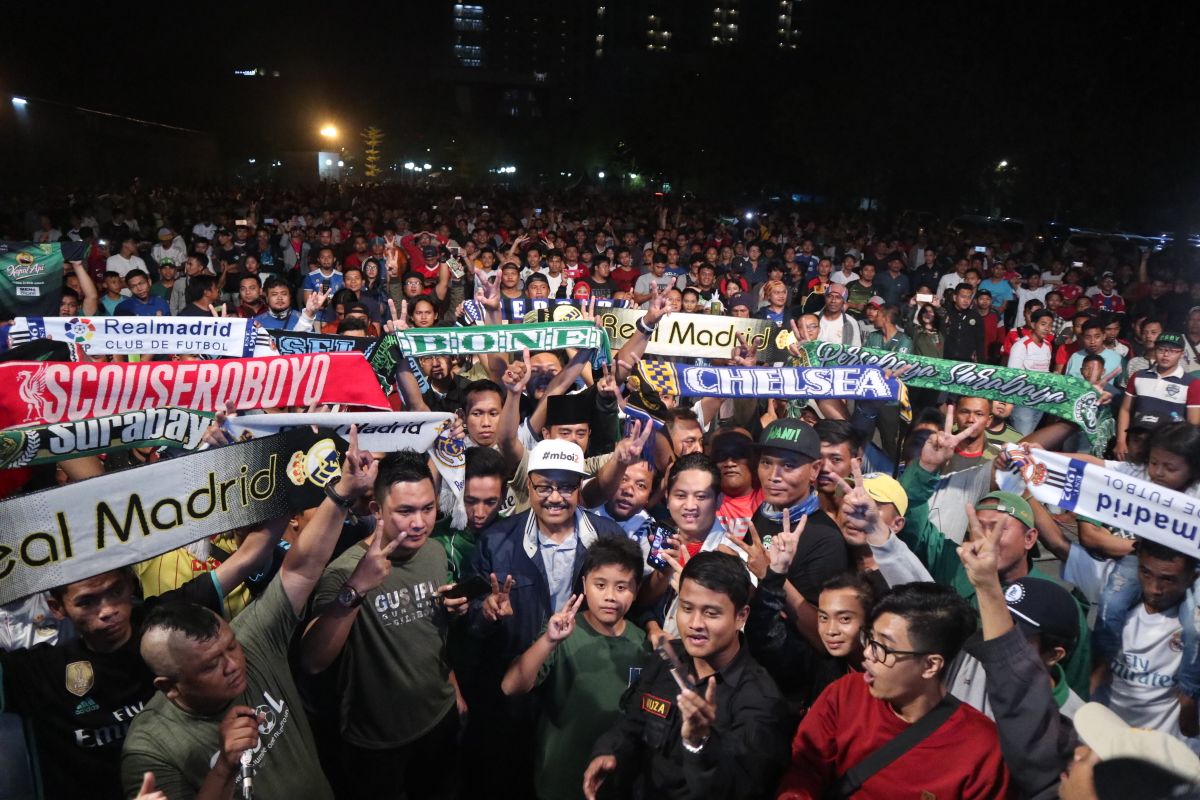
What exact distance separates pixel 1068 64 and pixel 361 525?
2196cm

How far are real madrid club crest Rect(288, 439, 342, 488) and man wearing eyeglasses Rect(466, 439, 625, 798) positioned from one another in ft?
2.59

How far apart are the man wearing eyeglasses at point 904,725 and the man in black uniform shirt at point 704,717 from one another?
0.14 m

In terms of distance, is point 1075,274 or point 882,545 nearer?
point 882,545

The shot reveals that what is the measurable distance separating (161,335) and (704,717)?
16.5ft

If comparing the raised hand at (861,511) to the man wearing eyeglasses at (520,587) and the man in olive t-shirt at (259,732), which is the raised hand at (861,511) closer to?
the man wearing eyeglasses at (520,587)

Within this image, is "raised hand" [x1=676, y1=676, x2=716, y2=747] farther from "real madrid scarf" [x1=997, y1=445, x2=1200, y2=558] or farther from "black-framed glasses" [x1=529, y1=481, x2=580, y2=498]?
"real madrid scarf" [x1=997, y1=445, x2=1200, y2=558]

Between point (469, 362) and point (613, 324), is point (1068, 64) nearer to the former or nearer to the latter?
point (613, 324)

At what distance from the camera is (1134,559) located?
14.5 feet

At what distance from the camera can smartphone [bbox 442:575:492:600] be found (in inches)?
156

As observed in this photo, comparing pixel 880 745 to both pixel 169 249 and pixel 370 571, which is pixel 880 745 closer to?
pixel 370 571

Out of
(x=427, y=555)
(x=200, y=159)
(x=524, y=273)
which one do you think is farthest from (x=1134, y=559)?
(x=200, y=159)

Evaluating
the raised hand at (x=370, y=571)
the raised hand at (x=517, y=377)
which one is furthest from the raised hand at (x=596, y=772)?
the raised hand at (x=517, y=377)

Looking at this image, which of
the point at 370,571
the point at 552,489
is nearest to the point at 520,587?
the point at 552,489

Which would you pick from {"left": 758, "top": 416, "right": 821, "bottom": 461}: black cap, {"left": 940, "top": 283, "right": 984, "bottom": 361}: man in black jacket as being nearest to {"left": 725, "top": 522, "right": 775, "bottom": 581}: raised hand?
{"left": 758, "top": 416, "right": 821, "bottom": 461}: black cap
